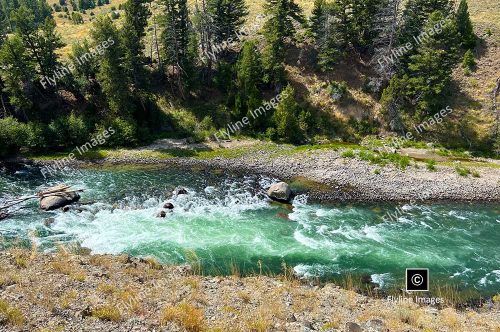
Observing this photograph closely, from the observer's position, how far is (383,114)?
185 feet

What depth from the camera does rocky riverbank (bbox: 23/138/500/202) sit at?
40.5m

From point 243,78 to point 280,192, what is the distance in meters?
24.8

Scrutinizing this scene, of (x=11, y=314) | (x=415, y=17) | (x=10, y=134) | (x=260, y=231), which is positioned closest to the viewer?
(x=11, y=314)

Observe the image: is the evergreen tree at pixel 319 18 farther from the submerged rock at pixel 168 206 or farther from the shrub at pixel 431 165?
the submerged rock at pixel 168 206

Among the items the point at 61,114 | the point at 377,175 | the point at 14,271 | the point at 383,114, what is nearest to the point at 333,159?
the point at 377,175

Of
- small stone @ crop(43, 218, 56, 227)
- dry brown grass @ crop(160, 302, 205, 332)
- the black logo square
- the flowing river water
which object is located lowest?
the black logo square

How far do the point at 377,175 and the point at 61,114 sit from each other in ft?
150

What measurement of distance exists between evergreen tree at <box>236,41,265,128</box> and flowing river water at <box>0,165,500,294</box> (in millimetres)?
16882

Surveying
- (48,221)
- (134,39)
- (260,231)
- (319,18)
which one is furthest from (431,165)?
(134,39)

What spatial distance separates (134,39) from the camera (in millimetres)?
55188

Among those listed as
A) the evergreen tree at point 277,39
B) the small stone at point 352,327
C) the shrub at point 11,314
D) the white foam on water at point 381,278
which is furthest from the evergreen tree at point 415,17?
the shrub at point 11,314

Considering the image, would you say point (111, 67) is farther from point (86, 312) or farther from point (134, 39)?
point (86, 312)

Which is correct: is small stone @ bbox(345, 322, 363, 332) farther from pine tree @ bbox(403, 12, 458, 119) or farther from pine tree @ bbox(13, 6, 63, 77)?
pine tree @ bbox(13, 6, 63, 77)

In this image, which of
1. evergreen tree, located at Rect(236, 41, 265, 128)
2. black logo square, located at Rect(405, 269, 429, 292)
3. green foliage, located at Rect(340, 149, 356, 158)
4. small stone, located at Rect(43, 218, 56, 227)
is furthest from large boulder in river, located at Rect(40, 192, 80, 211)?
green foliage, located at Rect(340, 149, 356, 158)
